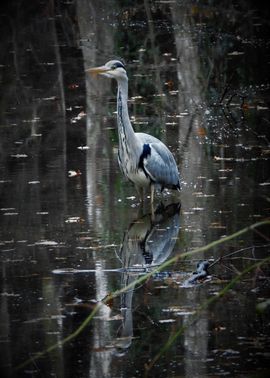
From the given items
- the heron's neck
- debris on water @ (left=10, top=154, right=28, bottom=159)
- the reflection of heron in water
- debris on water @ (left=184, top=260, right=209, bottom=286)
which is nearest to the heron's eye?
the heron's neck

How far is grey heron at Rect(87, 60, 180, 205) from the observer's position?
11.2 metres

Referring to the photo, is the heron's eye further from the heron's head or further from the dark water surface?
the dark water surface

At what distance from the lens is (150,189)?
38.0 ft

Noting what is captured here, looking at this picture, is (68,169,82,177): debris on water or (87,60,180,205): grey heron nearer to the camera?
(87,60,180,205): grey heron

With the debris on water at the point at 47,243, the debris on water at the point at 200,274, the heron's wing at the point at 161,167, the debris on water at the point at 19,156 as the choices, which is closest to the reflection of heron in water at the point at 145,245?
the heron's wing at the point at 161,167

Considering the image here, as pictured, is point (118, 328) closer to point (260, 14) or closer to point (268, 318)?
point (268, 318)

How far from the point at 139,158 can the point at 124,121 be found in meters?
0.42

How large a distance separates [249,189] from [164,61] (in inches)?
332

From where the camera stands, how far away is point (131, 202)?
11391 millimetres

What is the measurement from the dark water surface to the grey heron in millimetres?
256

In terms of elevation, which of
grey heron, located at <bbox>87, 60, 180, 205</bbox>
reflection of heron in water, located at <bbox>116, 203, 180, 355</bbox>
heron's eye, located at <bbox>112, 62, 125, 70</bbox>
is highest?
heron's eye, located at <bbox>112, 62, 125, 70</bbox>

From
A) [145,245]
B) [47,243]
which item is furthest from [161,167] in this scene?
[47,243]

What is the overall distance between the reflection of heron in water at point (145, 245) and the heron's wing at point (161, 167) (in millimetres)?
254

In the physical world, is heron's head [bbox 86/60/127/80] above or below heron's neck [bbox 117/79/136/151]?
above
